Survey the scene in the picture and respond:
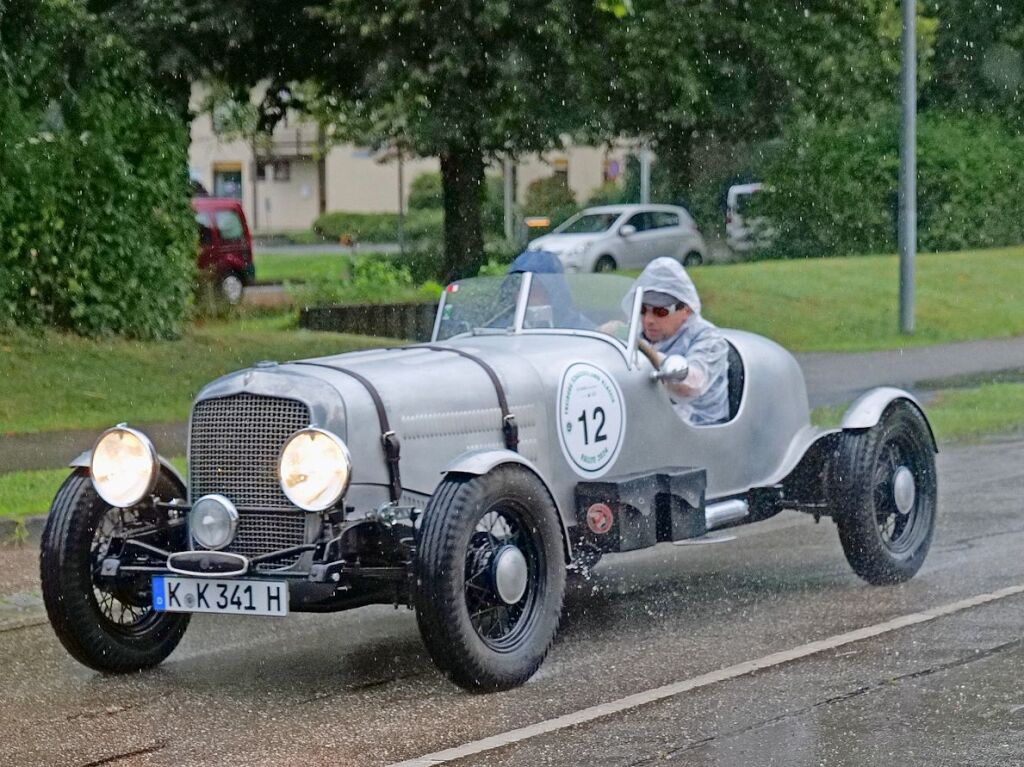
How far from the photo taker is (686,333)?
28.4 ft

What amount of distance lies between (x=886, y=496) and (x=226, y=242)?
2426 cm

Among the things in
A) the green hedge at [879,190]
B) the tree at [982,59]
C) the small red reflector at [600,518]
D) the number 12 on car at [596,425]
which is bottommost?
the small red reflector at [600,518]

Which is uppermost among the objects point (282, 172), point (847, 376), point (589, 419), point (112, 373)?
point (282, 172)

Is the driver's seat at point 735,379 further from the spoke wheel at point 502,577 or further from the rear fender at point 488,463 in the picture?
the spoke wheel at point 502,577

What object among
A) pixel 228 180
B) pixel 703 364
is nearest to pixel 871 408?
pixel 703 364

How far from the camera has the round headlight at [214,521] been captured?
22.4 feet

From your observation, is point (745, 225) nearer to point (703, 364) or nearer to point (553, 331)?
point (703, 364)

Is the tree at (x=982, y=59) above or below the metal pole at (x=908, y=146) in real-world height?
above

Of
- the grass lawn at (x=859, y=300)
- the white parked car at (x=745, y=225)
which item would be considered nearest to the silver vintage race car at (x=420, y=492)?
the grass lawn at (x=859, y=300)

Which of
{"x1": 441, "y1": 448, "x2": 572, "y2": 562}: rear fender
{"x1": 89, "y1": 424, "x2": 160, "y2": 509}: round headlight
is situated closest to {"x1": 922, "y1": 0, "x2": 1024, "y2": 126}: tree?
{"x1": 441, "y1": 448, "x2": 572, "y2": 562}: rear fender

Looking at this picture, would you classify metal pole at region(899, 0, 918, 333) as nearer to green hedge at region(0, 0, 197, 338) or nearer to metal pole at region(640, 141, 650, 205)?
green hedge at region(0, 0, 197, 338)

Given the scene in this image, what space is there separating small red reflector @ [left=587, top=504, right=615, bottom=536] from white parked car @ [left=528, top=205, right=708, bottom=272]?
2781 centimetres

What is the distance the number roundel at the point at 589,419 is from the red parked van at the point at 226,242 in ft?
77.1

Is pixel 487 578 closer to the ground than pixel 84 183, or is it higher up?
closer to the ground
